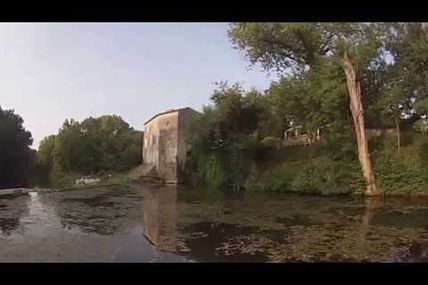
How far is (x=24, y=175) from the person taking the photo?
11.5 meters

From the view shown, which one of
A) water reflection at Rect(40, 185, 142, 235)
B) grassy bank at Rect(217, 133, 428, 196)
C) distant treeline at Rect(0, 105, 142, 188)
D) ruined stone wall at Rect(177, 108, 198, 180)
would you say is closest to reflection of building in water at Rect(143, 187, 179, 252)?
water reflection at Rect(40, 185, 142, 235)

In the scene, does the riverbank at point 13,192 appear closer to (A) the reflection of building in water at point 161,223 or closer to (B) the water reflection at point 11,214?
(B) the water reflection at point 11,214

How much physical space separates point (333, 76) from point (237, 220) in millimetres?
6041

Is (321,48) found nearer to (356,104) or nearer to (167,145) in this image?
(356,104)

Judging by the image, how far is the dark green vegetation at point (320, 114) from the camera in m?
9.96

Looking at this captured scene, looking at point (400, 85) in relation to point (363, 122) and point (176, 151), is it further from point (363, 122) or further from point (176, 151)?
point (176, 151)

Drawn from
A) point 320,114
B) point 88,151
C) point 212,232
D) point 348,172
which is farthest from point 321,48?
point 212,232

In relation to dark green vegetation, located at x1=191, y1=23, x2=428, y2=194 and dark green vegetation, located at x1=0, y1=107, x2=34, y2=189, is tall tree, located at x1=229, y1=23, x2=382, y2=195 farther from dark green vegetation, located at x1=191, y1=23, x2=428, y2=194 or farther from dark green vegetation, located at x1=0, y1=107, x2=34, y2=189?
dark green vegetation, located at x1=0, y1=107, x2=34, y2=189

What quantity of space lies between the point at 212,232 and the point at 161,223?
938 mm

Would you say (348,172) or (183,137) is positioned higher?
(183,137)

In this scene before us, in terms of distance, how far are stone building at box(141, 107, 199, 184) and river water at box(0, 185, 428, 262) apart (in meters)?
4.56

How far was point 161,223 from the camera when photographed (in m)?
5.67

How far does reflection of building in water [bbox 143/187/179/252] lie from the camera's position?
441 centimetres

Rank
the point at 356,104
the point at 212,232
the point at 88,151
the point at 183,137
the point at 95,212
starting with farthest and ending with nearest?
the point at 183,137 → the point at 88,151 → the point at 356,104 → the point at 95,212 → the point at 212,232
